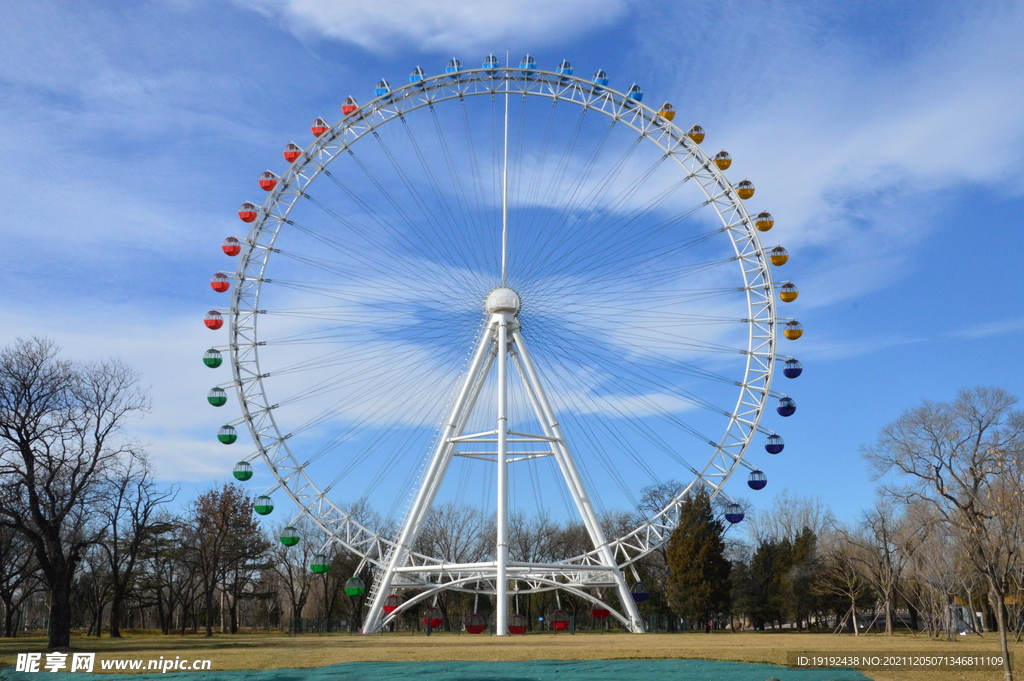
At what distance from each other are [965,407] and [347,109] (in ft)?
116

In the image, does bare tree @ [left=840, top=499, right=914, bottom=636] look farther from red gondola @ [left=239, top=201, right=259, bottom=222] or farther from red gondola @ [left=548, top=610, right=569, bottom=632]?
red gondola @ [left=239, top=201, right=259, bottom=222]

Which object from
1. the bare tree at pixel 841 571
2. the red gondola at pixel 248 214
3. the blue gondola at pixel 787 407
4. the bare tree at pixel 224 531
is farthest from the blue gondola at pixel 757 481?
the bare tree at pixel 224 531

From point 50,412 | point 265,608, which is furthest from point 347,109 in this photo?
point 265,608

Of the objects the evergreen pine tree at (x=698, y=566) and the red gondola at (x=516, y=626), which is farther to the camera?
the evergreen pine tree at (x=698, y=566)

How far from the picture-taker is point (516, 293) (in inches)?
1681

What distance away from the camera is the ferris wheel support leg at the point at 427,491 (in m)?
41.2

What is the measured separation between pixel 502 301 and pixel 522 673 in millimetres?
23414

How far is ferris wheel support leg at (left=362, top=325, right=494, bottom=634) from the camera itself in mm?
41188

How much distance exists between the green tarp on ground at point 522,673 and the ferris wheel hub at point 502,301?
20868 mm

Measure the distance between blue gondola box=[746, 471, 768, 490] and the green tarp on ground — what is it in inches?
725

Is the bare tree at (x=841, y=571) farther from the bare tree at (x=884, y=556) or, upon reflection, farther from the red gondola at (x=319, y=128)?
the red gondola at (x=319, y=128)

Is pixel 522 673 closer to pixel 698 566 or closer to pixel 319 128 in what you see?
pixel 319 128

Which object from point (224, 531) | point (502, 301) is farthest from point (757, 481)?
point (224, 531)

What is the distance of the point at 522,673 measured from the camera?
68.2 ft
